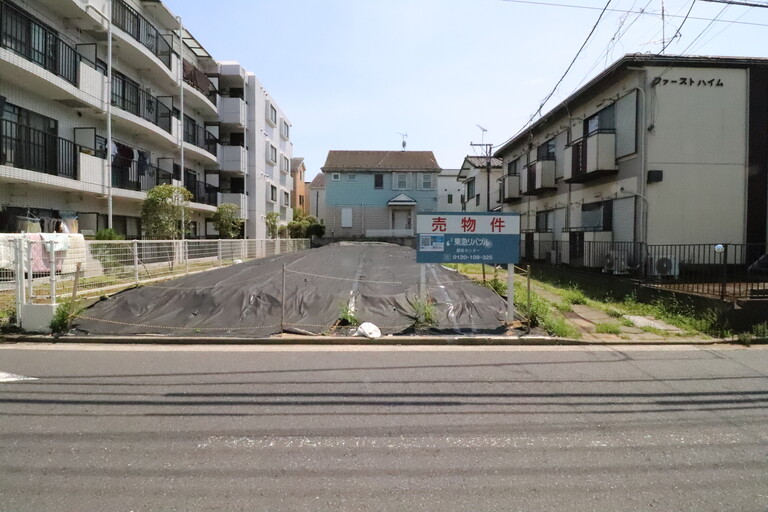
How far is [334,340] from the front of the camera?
23.1 feet

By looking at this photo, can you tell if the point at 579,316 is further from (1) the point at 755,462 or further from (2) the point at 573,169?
(2) the point at 573,169

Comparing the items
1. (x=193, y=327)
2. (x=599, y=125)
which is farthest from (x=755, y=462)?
(x=599, y=125)

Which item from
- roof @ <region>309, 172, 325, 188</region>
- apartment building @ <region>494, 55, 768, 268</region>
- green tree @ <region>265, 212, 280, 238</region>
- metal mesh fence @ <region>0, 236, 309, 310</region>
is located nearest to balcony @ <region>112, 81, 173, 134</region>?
metal mesh fence @ <region>0, 236, 309, 310</region>

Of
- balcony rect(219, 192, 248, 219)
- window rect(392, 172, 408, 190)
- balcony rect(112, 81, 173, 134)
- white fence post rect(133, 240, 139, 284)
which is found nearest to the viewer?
white fence post rect(133, 240, 139, 284)

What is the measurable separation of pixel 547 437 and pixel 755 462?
1473 mm

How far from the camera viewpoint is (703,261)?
11.7m

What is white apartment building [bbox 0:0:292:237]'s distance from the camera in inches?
486

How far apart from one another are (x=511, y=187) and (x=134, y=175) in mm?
18209

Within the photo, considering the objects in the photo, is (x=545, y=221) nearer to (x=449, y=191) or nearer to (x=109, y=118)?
(x=109, y=118)

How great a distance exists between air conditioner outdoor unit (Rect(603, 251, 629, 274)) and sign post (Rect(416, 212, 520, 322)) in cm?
577

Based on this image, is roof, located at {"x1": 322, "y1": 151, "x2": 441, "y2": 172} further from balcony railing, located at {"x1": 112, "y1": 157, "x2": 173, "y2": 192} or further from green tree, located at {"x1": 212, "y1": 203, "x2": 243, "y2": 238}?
balcony railing, located at {"x1": 112, "y1": 157, "x2": 173, "y2": 192}

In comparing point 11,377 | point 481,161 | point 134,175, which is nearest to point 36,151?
point 134,175

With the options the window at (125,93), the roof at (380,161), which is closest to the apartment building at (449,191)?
the roof at (380,161)

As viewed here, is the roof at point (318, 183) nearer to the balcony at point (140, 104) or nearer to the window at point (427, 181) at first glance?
the window at point (427, 181)
